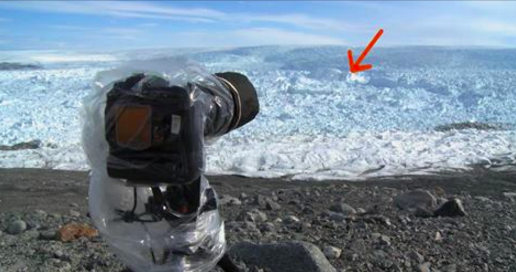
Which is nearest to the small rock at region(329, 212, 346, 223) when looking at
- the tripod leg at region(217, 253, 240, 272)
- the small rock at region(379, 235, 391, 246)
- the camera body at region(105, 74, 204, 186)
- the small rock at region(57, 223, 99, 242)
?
the small rock at region(379, 235, 391, 246)

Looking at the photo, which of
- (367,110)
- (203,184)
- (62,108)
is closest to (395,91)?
(367,110)

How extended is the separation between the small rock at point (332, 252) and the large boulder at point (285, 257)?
0.29m

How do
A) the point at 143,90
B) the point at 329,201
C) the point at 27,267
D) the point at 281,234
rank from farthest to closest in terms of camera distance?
the point at 329,201
the point at 281,234
the point at 27,267
the point at 143,90

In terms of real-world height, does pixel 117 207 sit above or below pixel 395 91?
above

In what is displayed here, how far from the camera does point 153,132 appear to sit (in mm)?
1262

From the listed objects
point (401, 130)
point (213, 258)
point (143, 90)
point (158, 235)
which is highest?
point (143, 90)

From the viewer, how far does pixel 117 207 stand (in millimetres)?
1439

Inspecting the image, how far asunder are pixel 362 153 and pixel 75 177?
4034 mm

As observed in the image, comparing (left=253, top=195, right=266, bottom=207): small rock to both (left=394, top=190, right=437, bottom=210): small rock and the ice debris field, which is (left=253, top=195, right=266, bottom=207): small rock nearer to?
the ice debris field

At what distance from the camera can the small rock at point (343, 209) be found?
480cm

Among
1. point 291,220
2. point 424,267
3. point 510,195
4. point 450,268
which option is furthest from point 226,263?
point 510,195

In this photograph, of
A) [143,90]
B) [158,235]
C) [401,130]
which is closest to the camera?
[143,90]

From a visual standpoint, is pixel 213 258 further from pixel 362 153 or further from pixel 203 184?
pixel 362 153

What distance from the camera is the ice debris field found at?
8.30m
